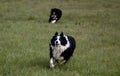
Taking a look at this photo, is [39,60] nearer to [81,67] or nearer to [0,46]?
[81,67]

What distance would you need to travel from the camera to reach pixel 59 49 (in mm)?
11211

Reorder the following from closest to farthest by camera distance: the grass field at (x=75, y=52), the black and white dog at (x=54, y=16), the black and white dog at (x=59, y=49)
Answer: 1. the grass field at (x=75, y=52)
2. the black and white dog at (x=59, y=49)
3. the black and white dog at (x=54, y=16)

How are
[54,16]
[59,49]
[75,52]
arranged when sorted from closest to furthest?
[59,49], [75,52], [54,16]

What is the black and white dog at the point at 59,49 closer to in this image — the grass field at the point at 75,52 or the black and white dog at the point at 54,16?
the grass field at the point at 75,52

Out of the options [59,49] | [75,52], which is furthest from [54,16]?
[59,49]

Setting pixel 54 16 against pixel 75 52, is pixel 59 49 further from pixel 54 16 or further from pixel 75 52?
pixel 54 16

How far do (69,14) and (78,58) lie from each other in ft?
59.5

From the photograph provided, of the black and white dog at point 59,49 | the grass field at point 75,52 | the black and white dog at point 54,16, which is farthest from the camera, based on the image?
the black and white dog at point 54,16

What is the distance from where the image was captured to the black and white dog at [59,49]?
1109 cm

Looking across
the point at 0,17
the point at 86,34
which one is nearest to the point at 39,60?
the point at 86,34

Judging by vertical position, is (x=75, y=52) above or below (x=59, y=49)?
below

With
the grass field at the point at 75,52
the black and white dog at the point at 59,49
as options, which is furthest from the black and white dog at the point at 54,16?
the black and white dog at the point at 59,49

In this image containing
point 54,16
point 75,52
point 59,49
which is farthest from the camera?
point 54,16

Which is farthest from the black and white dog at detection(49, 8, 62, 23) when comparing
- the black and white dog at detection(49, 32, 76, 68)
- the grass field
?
the black and white dog at detection(49, 32, 76, 68)
